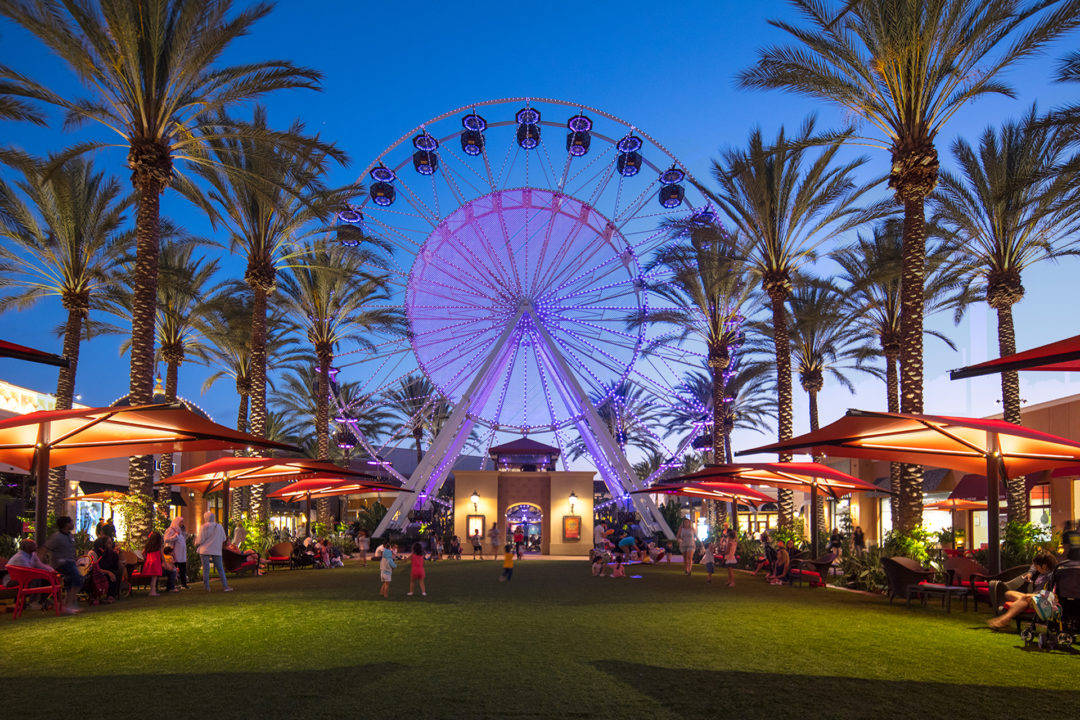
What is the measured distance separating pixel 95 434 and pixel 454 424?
72.4 ft

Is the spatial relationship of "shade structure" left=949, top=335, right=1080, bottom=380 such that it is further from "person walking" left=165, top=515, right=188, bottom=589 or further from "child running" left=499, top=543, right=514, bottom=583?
"person walking" left=165, top=515, right=188, bottom=589

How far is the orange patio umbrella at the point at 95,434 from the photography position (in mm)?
11875

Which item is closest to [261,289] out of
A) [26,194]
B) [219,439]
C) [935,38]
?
[26,194]

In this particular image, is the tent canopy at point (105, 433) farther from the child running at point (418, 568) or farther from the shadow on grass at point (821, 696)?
the shadow on grass at point (821, 696)

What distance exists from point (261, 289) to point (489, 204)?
10.7 meters

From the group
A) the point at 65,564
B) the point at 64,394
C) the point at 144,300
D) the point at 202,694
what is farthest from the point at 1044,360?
the point at 64,394

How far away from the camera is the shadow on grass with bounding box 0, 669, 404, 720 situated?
6334mm

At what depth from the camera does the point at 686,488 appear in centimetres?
2820

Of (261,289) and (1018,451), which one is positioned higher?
(261,289)

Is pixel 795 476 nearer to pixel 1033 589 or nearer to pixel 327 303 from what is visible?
pixel 1033 589

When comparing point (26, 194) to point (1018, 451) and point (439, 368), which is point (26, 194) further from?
point (1018, 451)

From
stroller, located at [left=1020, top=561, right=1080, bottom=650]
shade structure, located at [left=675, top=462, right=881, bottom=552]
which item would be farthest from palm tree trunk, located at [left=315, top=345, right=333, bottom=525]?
stroller, located at [left=1020, top=561, right=1080, bottom=650]

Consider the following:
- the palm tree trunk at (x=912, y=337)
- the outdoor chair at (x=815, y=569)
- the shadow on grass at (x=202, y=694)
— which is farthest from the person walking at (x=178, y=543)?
the palm tree trunk at (x=912, y=337)

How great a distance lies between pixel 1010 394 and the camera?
23.3m
